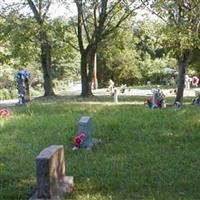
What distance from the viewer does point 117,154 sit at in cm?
1080

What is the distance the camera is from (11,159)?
10250mm

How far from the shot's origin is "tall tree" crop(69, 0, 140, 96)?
106ft

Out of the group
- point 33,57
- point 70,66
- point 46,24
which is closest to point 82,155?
point 46,24

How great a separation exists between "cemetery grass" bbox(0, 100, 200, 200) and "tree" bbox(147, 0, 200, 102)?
6.17m

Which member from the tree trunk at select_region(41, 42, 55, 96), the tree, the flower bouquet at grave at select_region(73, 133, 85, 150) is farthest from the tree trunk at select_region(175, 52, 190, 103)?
the flower bouquet at grave at select_region(73, 133, 85, 150)

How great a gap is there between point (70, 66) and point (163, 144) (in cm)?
5224

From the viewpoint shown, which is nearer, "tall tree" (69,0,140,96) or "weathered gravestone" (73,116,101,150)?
"weathered gravestone" (73,116,101,150)

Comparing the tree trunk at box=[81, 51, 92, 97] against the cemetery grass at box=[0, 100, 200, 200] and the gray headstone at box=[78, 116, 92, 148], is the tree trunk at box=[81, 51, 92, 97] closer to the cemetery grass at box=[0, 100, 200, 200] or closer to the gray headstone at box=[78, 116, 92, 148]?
the cemetery grass at box=[0, 100, 200, 200]

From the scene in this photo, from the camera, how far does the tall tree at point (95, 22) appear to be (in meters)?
32.3

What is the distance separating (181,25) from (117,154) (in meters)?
14.4

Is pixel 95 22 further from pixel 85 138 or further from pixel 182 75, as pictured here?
pixel 85 138

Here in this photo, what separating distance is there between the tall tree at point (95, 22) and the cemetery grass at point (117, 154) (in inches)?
576

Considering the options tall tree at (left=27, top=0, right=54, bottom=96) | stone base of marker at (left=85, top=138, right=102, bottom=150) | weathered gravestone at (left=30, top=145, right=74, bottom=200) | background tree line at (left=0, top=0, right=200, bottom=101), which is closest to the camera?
weathered gravestone at (left=30, top=145, right=74, bottom=200)

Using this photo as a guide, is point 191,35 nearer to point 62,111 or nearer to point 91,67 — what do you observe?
point 62,111
